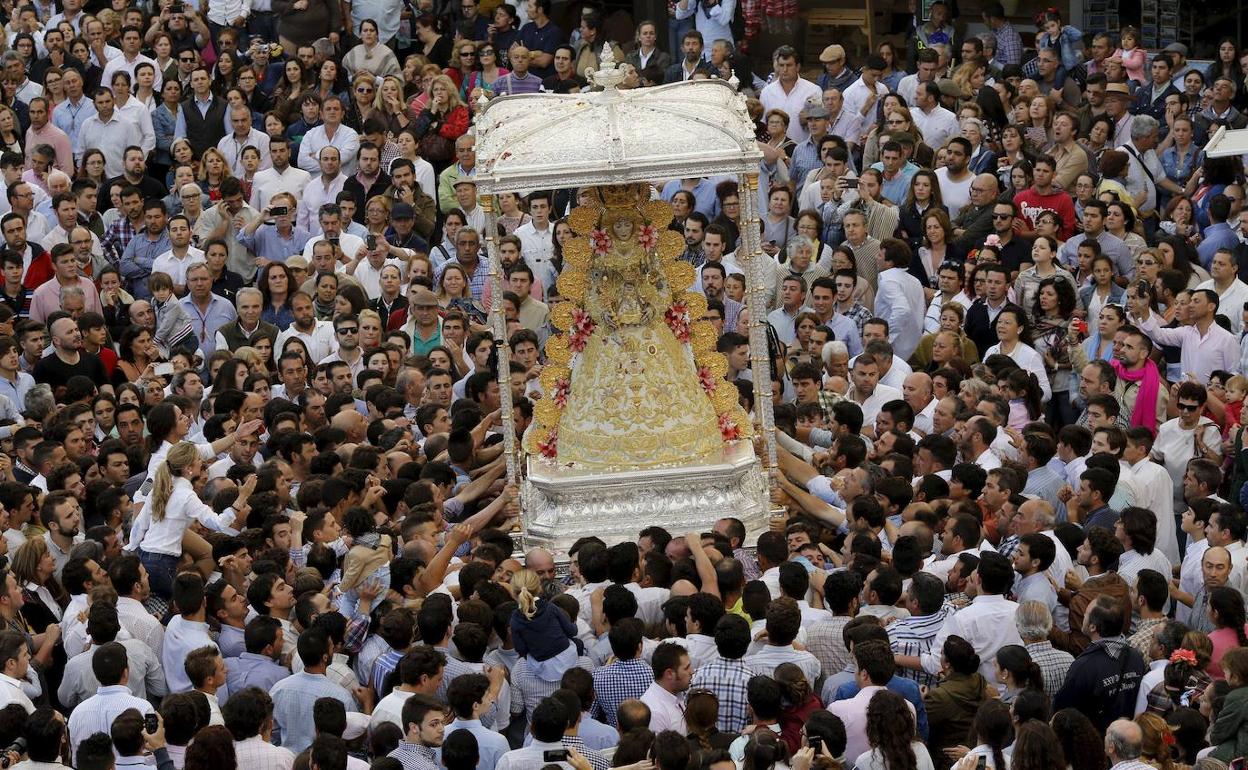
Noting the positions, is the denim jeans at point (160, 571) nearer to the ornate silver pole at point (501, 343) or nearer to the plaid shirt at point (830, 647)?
the ornate silver pole at point (501, 343)

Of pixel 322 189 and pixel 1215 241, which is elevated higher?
pixel 322 189

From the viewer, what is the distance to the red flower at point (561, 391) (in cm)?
1559

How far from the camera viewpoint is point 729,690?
11.4 m

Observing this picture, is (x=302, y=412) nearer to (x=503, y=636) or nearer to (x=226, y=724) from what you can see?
(x=503, y=636)

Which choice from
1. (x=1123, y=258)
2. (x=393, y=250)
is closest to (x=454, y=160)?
(x=393, y=250)

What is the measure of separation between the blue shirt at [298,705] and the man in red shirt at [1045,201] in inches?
360

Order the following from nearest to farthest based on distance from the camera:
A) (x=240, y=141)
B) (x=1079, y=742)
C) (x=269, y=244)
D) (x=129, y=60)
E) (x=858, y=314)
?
(x=1079, y=742) < (x=858, y=314) < (x=269, y=244) < (x=240, y=141) < (x=129, y=60)

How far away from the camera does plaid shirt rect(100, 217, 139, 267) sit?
20141 millimetres

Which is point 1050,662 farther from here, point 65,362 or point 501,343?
point 65,362

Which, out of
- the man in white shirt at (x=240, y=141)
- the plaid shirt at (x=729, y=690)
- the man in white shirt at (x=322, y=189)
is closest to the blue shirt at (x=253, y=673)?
the plaid shirt at (x=729, y=690)

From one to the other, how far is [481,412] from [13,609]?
4.48m

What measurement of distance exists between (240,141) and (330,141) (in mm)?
880

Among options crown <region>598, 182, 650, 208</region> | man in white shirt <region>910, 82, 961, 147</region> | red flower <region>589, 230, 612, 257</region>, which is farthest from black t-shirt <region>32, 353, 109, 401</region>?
man in white shirt <region>910, 82, 961, 147</region>

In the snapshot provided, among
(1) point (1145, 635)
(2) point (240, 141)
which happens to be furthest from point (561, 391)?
(2) point (240, 141)
